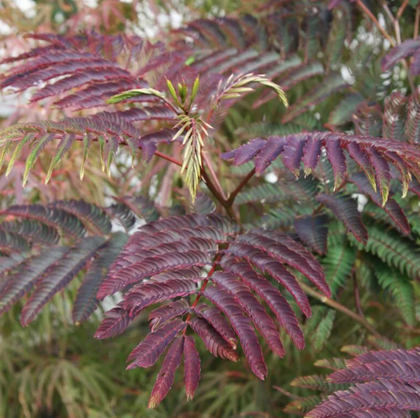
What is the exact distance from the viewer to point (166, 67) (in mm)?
702

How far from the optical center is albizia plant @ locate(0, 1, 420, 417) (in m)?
0.44

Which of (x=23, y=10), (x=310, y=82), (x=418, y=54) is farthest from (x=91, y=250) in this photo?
(x=23, y=10)

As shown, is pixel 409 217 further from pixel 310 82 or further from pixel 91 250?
pixel 310 82

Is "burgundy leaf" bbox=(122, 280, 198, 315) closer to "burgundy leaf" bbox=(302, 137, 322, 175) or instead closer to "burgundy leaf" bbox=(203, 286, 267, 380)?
"burgundy leaf" bbox=(203, 286, 267, 380)

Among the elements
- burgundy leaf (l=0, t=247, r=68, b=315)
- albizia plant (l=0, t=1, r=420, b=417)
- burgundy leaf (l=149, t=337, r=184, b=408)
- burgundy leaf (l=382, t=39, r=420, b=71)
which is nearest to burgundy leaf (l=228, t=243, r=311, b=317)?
albizia plant (l=0, t=1, r=420, b=417)

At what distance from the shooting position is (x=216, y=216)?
59 centimetres

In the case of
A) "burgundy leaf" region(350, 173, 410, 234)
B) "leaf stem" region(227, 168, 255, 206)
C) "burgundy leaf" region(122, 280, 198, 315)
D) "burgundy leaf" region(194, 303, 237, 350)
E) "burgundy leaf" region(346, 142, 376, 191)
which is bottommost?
"burgundy leaf" region(350, 173, 410, 234)

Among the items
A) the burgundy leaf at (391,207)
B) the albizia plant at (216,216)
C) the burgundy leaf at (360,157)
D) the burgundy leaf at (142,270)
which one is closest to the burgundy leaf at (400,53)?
the albizia plant at (216,216)

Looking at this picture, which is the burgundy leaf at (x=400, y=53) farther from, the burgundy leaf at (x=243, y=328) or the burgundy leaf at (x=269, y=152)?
the burgundy leaf at (x=243, y=328)

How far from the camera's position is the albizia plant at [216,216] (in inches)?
17.4

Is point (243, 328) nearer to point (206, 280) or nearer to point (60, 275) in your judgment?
point (206, 280)

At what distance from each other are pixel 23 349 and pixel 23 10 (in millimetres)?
820

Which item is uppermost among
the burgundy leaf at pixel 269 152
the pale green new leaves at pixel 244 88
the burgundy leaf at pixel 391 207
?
the pale green new leaves at pixel 244 88

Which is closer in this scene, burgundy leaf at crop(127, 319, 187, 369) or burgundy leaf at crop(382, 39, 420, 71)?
burgundy leaf at crop(127, 319, 187, 369)
